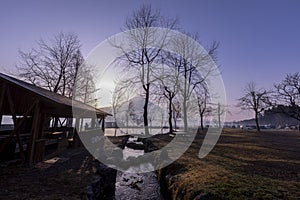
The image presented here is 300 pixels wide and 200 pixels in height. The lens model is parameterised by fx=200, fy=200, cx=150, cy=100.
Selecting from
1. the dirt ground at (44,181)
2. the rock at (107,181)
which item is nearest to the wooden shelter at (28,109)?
the dirt ground at (44,181)

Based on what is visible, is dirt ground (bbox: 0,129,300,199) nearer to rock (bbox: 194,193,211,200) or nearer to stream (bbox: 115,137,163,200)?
rock (bbox: 194,193,211,200)

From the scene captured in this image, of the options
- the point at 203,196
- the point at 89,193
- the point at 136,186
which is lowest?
the point at 136,186

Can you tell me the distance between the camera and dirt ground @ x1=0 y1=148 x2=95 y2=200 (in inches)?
174

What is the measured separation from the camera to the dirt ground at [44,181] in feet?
14.5

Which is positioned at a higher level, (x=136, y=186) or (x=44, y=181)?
(x=44, y=181)

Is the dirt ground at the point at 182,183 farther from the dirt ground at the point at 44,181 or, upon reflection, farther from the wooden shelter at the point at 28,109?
the wooden shelter at the point at 28,109

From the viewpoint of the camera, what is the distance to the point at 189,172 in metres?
6.27

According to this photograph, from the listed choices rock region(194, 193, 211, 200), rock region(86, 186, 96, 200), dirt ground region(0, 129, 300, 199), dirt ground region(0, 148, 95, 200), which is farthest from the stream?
rock region(194, 193, 211, 200)

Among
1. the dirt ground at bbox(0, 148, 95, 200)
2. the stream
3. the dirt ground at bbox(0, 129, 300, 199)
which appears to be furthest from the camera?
the stream

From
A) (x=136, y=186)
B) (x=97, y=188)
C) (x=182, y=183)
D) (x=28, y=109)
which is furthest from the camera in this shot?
(x=28, y=109)

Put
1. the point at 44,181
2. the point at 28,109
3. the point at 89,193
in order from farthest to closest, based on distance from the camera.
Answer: the point at 28,109
the point at 44,181
the point at 89,193

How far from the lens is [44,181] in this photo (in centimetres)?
552

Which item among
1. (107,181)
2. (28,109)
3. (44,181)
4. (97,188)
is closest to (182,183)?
(97,188)

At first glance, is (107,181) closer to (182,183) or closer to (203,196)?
(182,183)
